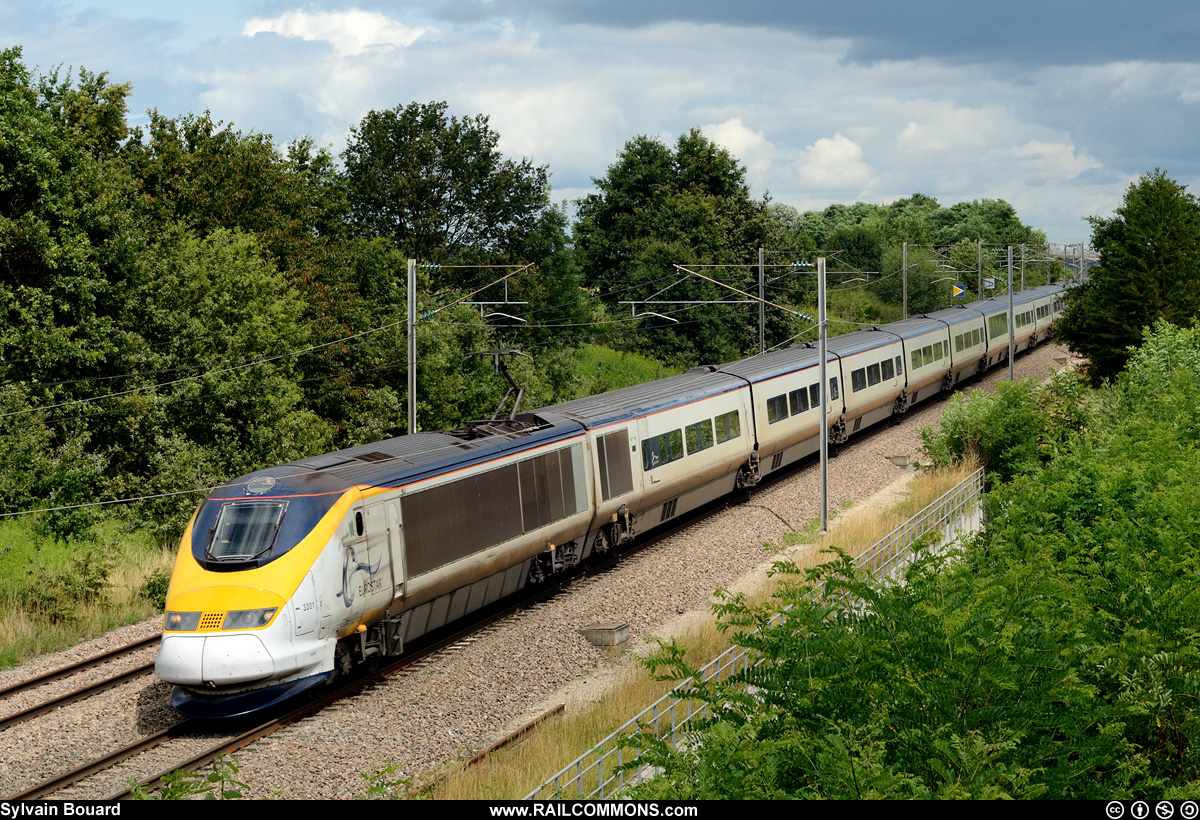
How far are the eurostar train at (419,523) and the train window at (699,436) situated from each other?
1.8 inches

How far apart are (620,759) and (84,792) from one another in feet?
19.4

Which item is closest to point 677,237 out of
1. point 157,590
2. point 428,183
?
point 428,183

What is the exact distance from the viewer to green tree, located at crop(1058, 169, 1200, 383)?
35.6 m

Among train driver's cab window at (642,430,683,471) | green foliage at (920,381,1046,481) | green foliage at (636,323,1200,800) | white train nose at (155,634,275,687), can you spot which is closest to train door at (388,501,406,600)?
white train nose at (155,634,275,687)

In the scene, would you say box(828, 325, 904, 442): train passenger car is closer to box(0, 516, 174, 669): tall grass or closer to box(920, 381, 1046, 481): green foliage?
box(920, 381, 1046, 481): green foliage

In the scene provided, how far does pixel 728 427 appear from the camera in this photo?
26.2 meters

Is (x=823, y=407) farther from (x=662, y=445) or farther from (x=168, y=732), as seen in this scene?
(x=168, y=732)

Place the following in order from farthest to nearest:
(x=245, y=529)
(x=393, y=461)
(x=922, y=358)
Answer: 1. (x=922, y=358)
2. (x=393, y=461)
3. (x=245, y=529)

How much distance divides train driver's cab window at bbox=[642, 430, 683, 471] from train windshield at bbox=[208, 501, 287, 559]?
9703mm

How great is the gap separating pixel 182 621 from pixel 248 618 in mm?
924

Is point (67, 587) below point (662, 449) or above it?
below

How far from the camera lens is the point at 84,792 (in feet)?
39.0

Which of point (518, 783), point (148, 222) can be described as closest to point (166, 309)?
point (148, 222)

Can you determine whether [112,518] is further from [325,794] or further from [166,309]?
[325,794]
